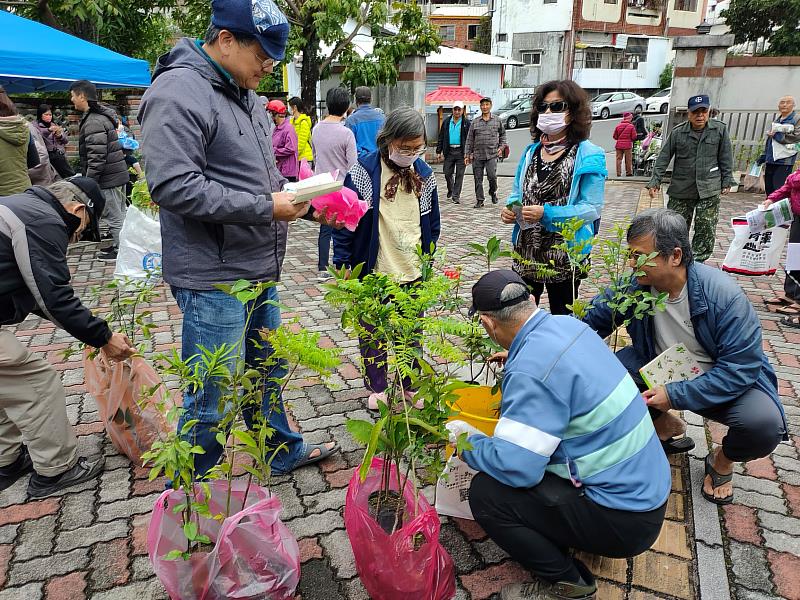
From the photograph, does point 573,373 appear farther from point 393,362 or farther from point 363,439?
point 363,439

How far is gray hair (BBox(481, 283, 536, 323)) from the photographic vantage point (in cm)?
199

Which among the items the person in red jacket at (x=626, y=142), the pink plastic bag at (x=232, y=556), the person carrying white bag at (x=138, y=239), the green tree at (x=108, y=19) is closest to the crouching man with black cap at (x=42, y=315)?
the pink plastic bag at (x=232, y=556)

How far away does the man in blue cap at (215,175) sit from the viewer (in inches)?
76.0

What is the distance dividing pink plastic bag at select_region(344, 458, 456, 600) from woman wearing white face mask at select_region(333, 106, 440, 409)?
1141 millimetres

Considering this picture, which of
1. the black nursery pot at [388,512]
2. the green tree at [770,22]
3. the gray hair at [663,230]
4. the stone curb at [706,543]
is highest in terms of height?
the green tree at [770,22]

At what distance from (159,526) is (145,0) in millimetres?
10754

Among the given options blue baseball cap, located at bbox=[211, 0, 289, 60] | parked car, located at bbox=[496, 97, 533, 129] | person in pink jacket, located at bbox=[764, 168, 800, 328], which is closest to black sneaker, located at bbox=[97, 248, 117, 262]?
blue baseball cap, located at bbox=[211, 0, 289, 60]

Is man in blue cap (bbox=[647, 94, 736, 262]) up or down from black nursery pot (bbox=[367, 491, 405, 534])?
up

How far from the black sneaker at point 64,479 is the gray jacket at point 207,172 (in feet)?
4.30

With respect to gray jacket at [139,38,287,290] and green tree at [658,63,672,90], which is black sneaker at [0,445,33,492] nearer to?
gray jacket at [139,38,287,290]

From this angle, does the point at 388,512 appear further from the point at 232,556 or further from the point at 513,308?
the point at 513,308

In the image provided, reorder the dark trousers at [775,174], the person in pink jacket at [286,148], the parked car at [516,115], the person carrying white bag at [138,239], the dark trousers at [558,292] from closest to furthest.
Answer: the dark trousers at [558,292] < the person carrying white bag at [138,239] < the person in pink jacket at [286,148] < the dark trousers at [775,174] < the parked car at [516,115]

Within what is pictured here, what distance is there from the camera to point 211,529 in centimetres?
209

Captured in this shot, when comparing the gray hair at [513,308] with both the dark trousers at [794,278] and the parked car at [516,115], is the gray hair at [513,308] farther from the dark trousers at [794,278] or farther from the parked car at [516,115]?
the parked car at [516,115]
